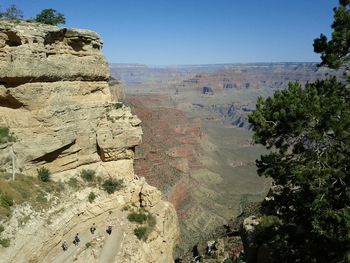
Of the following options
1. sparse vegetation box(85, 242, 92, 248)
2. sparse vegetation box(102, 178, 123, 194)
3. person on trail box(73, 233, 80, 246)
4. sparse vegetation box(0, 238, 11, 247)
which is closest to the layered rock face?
sparse vegetation box(102, 178, 123, 194)

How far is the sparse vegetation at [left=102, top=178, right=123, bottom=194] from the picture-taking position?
1096 inches

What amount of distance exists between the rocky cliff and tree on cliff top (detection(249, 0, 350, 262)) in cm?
1007

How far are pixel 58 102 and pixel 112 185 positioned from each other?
6.66 metres

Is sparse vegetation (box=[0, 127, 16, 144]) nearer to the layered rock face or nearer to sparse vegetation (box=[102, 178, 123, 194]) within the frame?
the layered rock face

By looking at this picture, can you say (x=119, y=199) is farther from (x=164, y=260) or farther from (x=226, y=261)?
(x=226, y=261)

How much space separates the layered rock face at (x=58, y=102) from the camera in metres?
24.1

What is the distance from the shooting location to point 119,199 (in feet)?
92.1

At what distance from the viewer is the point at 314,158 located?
18.6m

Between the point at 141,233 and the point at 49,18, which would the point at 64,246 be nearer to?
the point at 141,233

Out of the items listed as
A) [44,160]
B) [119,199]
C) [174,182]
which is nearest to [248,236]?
[119,199]

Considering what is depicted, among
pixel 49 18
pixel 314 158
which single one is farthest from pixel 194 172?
pixel 314 158

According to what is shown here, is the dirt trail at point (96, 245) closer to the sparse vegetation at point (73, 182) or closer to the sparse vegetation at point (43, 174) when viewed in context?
the sparse vegetation at point (73, 182)

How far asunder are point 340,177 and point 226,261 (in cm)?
2569

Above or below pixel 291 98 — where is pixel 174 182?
below
